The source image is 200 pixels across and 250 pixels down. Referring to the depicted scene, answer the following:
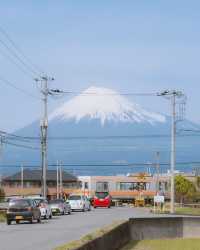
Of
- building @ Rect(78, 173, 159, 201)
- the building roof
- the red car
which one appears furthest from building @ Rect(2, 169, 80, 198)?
the red car

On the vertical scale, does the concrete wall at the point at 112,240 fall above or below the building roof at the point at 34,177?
below

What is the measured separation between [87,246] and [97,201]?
6994cm

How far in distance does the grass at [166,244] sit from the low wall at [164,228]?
3.58 feet

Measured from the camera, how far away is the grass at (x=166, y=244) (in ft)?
94.6

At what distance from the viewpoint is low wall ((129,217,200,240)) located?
33938 mm

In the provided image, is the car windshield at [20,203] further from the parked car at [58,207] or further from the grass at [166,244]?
the parked car at [58,207]

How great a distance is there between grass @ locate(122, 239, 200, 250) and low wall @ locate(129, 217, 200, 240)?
109 centimetres

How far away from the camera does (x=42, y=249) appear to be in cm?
2370

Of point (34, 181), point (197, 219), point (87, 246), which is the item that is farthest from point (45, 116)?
point (34, 181)

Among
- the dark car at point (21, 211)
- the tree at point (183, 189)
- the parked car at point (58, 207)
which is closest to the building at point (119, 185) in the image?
the tree at point (183, 189)

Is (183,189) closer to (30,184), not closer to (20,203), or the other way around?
(30,184)

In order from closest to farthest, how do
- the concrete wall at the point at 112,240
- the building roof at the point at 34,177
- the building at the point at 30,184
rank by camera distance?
→ the concrete wall at the point at 112,240 < the building at the point at 30,184 < the building roof at the point at 34,177

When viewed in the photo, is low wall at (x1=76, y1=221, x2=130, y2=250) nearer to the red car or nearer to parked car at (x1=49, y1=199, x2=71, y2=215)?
parked car at (x1=49, y1=199, x2=71, y2=215)

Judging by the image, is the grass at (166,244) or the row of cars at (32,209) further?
the row of cars at (32,209)
